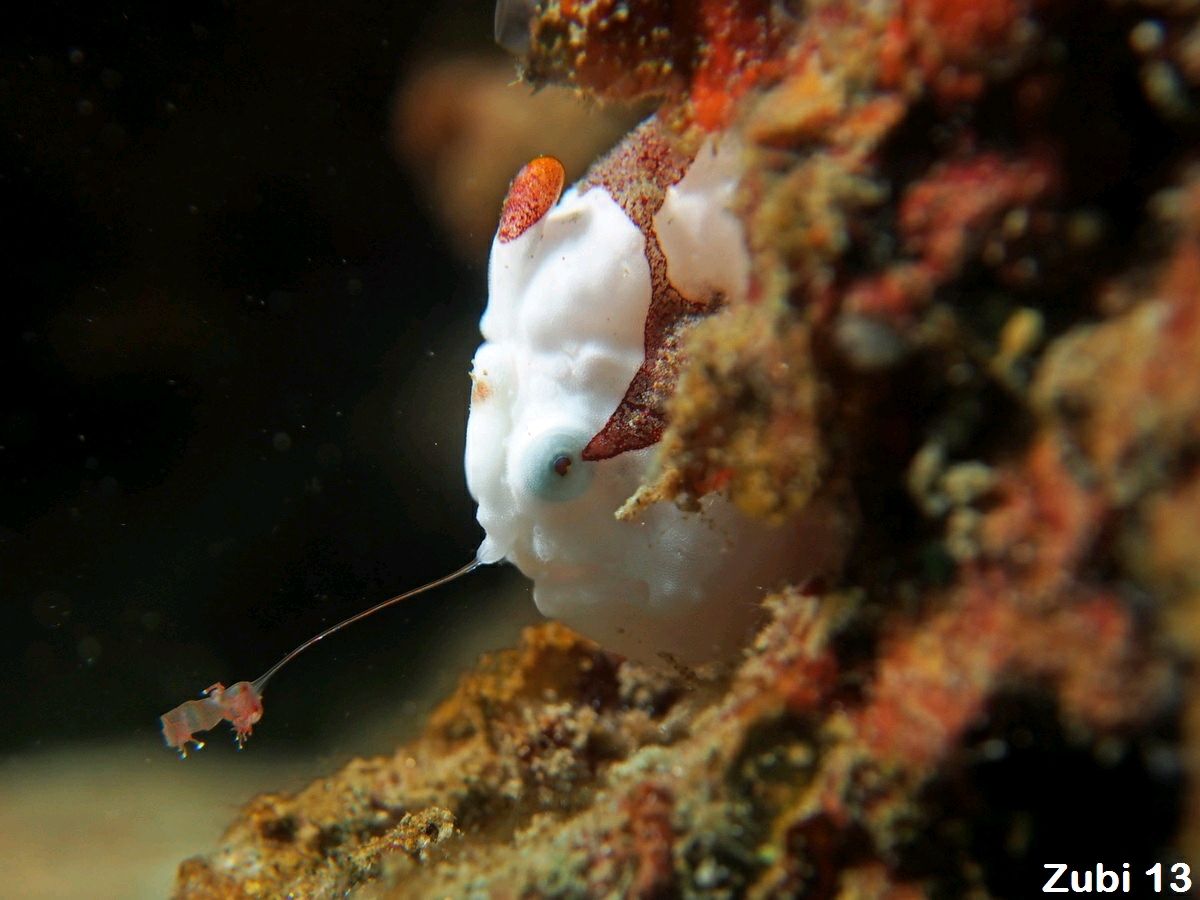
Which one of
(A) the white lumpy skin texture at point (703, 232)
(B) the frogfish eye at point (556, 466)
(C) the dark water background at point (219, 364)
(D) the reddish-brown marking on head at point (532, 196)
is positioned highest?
(C) the dark water background at point (219, 364)

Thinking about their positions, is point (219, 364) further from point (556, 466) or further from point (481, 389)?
point (556, 466)

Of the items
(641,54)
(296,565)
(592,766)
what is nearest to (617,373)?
(641,54)

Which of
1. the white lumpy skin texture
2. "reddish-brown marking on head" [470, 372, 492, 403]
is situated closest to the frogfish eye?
"reddish-brown marking on head" [470, 372, 492, 403]

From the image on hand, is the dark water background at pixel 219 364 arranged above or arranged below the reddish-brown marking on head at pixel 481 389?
above

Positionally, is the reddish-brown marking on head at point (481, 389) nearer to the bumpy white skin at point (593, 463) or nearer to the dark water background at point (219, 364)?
the bumpy white skin at point (593, 463)

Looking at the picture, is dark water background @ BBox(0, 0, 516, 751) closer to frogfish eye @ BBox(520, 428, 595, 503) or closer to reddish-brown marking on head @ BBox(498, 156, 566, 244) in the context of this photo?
reddish-brown marking on head @ BBox(498, 156, 566, 244)

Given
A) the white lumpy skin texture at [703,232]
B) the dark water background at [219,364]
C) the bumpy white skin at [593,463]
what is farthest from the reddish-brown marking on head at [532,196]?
the dark water background at [219,364]

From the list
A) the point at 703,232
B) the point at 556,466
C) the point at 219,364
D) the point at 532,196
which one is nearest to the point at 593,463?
the point at 556,466
